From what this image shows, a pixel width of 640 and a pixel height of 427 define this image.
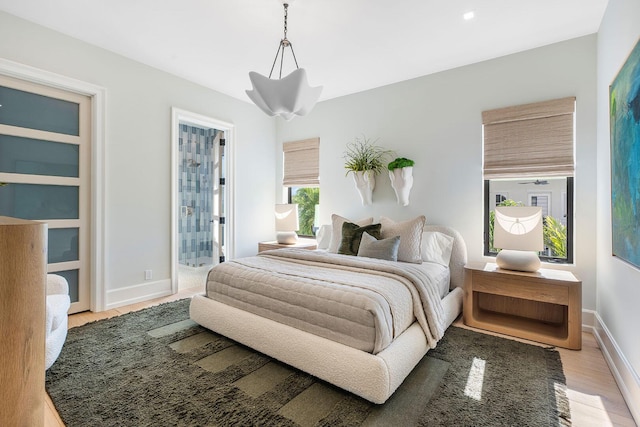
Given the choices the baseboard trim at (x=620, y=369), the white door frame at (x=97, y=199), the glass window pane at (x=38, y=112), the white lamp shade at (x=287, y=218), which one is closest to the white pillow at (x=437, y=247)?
the baseboard trim at (x=620, y=369)

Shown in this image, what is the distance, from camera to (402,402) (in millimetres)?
1697

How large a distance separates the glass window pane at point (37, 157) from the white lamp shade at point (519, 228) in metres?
4.20

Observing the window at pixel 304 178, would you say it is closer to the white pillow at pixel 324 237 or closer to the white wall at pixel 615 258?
the white pillow at pixel 324 237

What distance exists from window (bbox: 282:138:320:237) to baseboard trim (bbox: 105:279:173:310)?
2153 millimetres

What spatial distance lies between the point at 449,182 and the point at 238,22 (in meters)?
2.72

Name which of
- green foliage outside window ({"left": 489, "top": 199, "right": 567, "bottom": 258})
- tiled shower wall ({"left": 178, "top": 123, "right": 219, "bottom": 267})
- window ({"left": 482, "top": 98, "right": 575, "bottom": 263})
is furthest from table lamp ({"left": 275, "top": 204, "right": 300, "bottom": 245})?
green foliage outside window ({"left": 489, "top": 199, "right": 567, "bottom": 258})

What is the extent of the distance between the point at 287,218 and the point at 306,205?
62 cm

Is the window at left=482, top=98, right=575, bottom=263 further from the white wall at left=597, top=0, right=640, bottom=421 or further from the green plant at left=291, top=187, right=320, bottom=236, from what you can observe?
the green plant at left=291, top=187, right=320, bottom=236

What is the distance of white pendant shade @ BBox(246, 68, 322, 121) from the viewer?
2.22 metres

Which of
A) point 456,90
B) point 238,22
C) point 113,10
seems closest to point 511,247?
point 456,90

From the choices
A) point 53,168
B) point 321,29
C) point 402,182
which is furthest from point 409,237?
point 53,168

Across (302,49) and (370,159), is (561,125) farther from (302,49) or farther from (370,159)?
(302,49)

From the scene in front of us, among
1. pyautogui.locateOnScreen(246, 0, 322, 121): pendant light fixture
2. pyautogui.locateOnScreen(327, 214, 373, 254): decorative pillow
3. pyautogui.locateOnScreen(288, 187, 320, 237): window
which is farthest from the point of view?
pyautogui.locateOnScreen(288, 187, 320, 237): window

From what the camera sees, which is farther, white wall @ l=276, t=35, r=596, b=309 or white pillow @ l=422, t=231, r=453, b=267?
white pillow @ l=422, t=231, r=453, b=267
